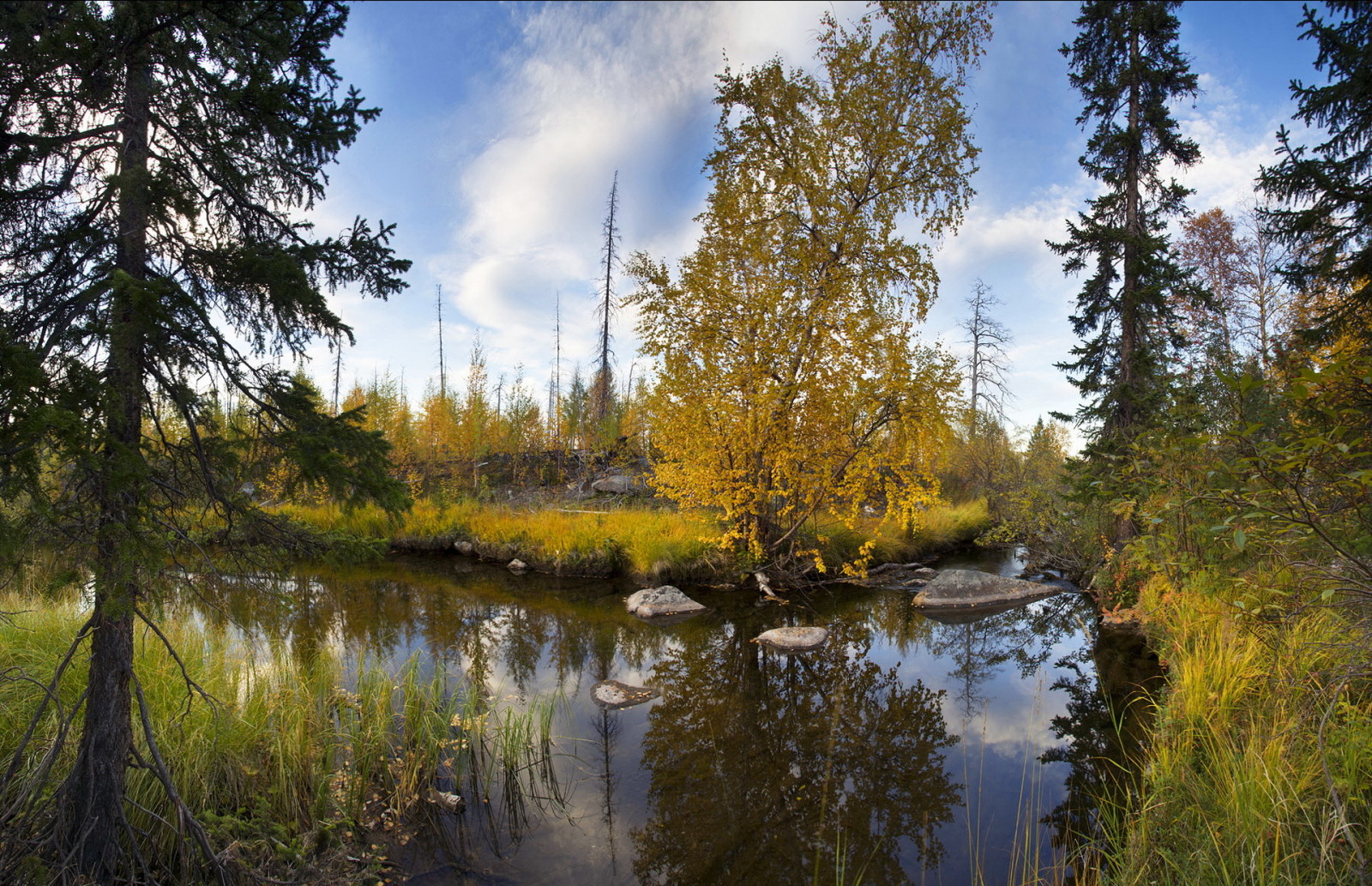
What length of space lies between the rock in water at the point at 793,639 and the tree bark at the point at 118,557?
6.05m

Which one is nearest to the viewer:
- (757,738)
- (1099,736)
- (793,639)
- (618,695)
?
(757,738)

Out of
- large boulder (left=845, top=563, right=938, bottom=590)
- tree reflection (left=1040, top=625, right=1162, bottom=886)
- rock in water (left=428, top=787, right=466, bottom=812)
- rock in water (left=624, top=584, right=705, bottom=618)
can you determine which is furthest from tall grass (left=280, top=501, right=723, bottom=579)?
rock in water (left=428, top=787, right=466, bottom=812)

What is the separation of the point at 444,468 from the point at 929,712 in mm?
20355

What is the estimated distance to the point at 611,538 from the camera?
37.0 feet

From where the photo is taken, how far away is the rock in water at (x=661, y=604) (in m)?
8.60

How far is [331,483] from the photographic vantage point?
2.63 m

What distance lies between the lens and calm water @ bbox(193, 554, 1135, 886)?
3.43 m

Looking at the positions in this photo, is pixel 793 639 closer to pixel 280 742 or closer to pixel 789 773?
pixel 789 773

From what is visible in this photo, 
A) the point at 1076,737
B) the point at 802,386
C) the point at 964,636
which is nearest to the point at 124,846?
the point at 1076,737

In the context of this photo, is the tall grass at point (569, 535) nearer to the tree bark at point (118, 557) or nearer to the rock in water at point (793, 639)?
the rock in water at point (793, 639)

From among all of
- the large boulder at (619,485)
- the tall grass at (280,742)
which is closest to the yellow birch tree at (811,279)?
the tall grass at (280,742)

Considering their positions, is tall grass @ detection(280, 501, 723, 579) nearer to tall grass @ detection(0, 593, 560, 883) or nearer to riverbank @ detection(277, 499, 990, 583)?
riverbank @ detection(277, 499, 990, 583)

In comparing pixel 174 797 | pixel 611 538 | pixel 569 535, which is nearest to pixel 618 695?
pixel 174 797

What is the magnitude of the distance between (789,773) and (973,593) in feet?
22.1
